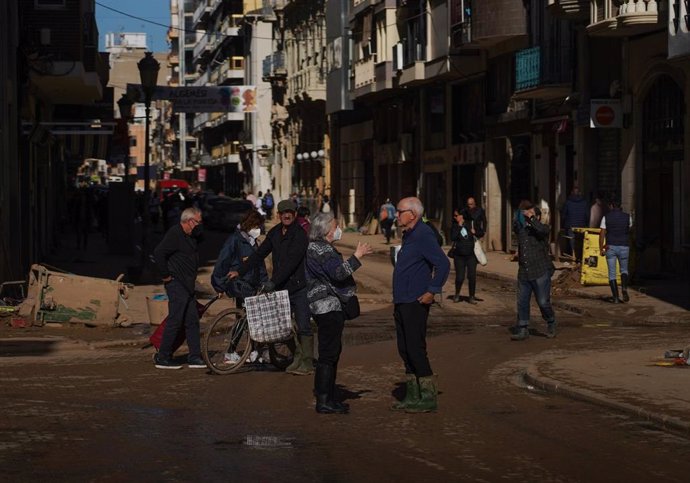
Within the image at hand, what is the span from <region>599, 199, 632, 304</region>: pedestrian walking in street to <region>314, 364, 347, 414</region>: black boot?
12.6 m

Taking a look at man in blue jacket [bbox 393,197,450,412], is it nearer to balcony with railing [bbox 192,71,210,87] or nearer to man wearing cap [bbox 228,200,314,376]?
man wearing cap [bbox 228,200,314,376]

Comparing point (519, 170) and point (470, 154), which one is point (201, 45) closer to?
point (470, 154)

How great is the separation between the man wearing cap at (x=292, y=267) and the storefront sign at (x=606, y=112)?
1807cm

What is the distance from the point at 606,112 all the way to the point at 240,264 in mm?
17618

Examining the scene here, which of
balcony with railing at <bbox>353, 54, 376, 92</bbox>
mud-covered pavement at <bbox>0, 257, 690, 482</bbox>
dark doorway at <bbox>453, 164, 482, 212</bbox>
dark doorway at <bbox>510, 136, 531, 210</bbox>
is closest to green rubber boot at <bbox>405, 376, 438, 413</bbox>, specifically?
mud-covered pavement at <bbox>0, 257, 690, 482</bbox>

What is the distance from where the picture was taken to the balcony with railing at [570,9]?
3175 centimetres

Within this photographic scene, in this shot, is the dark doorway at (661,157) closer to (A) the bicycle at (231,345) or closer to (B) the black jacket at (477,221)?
(B) the black jacket at (477,221)

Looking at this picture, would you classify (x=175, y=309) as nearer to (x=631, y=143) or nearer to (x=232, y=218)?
(x=631, y=143)

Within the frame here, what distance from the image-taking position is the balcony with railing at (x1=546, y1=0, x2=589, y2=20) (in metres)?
31.8

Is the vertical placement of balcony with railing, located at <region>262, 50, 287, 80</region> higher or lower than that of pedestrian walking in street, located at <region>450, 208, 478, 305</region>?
higher

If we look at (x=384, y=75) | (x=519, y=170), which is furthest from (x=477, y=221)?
(x=384, y=75)

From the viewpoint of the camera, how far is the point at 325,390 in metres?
12.0

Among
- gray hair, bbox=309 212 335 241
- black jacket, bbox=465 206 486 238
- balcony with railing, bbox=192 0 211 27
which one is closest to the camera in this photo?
gray hair, bbox=309 212 335 241

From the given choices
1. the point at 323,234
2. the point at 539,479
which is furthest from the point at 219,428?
the point at 539,479
